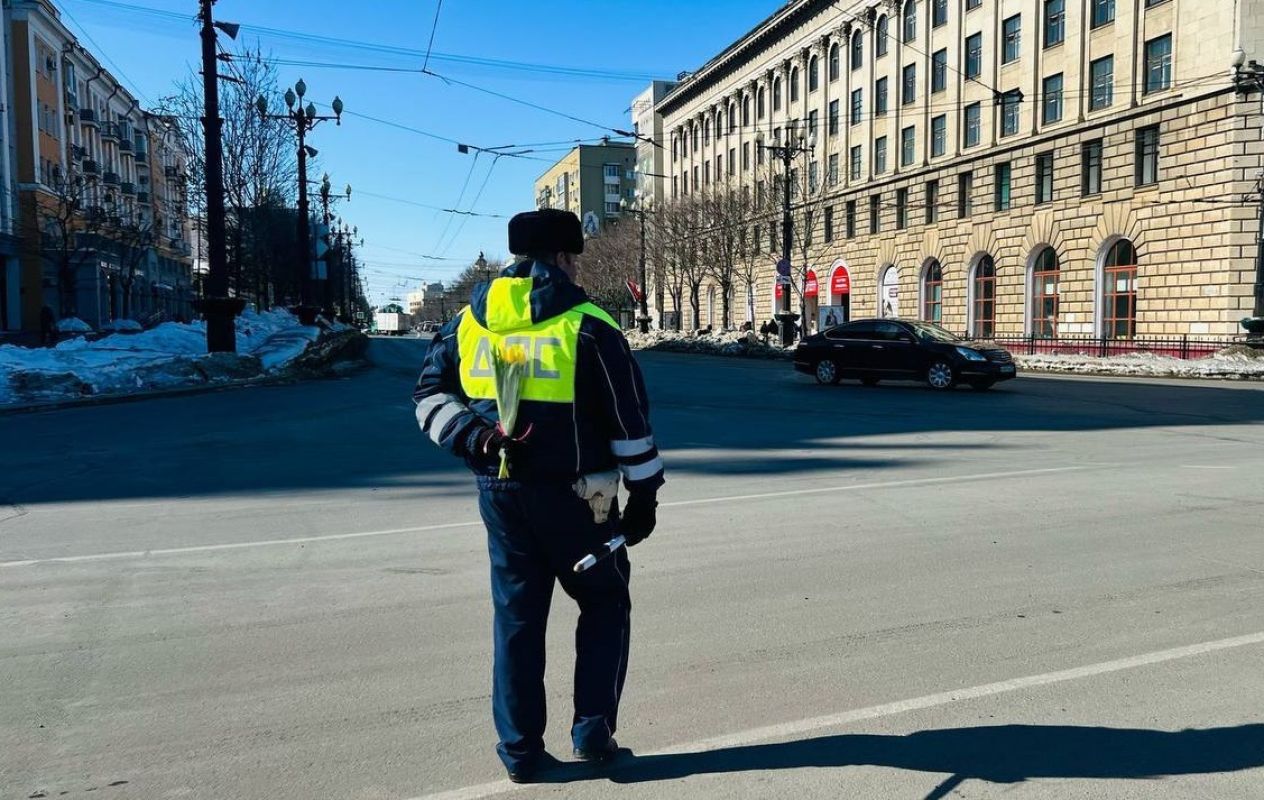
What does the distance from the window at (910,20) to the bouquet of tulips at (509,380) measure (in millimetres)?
48161

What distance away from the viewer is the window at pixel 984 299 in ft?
138

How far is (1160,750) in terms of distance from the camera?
346cm

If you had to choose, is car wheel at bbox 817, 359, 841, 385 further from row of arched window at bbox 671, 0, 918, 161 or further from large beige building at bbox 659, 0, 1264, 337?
row of arched window at bbox 671, 0, 918, 161

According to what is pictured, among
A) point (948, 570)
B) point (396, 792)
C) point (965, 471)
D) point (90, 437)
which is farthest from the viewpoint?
point (90, 437)

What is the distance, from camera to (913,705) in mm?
3875

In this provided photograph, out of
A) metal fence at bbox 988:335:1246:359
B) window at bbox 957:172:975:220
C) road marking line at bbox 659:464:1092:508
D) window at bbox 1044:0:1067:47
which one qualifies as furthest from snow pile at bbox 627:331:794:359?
road marking line at bbox 659:464:1092:508

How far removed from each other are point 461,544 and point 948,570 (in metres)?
3.07

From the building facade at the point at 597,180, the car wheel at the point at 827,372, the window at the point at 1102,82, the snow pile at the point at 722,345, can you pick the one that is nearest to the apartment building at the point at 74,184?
the snow pile at the point at 722,345

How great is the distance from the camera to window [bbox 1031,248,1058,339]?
38375mm

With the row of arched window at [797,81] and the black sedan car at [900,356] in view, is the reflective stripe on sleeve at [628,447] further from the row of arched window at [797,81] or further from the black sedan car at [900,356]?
the row of arched window at [797,81]

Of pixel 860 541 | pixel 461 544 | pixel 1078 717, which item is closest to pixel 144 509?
pixel 461 544

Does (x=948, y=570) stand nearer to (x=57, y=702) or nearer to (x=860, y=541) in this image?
(x=860, y=541)

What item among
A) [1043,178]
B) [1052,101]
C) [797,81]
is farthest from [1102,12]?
[797,81]

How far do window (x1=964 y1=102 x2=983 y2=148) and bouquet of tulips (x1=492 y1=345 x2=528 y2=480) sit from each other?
142 feet
